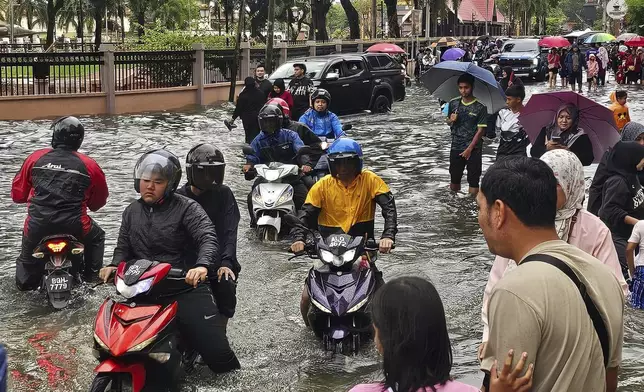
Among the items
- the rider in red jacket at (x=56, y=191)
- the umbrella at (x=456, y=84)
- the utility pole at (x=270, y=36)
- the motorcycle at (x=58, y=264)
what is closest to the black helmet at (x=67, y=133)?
the rider in red jacket at (x=56, y=191)

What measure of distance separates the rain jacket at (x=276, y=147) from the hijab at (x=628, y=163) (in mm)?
3918

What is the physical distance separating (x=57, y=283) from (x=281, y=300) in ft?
6.19

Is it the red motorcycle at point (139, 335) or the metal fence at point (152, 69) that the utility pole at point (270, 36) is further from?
the red motorcycle at point (139, 335)

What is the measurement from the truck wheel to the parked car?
1409cm

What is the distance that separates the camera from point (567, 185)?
418 cm

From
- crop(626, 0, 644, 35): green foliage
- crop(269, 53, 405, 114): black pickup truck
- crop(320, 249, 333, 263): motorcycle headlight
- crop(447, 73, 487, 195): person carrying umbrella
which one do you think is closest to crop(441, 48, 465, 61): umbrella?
crop(269, 53, 405, 114): black pickup truck

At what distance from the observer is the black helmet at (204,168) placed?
612cm

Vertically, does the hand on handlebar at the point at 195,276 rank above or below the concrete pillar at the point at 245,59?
below

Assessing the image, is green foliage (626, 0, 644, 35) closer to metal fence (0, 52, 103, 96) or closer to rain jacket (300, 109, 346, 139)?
metal fence (0, 52, 103, 96)

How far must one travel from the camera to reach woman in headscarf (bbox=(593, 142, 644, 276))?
7.38 m

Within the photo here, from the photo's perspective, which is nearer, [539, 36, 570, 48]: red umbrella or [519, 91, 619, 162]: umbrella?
[519, 91, 619, 162]: umbrella

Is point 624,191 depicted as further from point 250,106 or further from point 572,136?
point 250,106

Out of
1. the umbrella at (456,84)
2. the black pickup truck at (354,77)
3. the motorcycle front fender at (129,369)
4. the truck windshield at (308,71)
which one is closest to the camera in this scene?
the motorcycle front fender at (129,369)

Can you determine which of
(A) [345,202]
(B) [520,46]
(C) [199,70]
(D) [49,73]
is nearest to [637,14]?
(B) [520,46]
